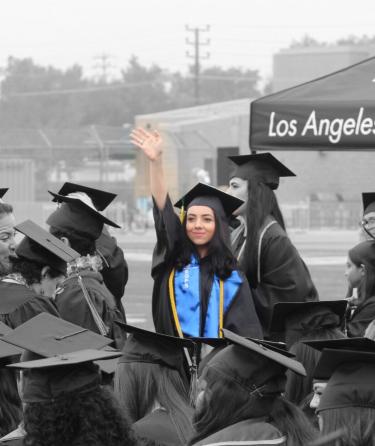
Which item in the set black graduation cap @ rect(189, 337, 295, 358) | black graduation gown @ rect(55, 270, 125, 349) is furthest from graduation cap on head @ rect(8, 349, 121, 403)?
black graduation gown @ rect(55, 270, 125, 349)

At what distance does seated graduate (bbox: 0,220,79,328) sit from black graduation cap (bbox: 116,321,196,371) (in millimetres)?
775

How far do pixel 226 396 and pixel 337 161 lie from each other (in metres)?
42.1

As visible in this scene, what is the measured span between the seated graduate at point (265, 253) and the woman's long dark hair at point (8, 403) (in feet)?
7.37

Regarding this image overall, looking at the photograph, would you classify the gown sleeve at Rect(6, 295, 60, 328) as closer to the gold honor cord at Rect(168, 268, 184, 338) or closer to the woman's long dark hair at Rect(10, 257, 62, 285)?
the woman's long dark hair at Rect(10, 257, 62, 285)

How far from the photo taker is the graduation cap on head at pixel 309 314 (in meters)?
5.17

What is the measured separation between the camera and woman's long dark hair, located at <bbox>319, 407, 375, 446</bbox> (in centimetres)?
331

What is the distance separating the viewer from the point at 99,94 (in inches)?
3703

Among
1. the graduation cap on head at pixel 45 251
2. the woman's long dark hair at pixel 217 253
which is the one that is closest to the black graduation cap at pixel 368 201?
the woman's long dark hair at pixel 217 253

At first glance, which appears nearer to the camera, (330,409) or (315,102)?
(330,409)

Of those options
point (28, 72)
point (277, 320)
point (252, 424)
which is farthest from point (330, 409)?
point (28, 72)

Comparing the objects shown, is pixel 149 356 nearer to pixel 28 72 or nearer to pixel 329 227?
pixel 329 227

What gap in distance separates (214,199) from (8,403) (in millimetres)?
2057

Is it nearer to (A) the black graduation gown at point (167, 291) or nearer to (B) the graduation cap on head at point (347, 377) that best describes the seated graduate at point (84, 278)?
(A) the black graduation gown at point (167, 291)

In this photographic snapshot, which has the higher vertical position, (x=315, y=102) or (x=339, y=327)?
(x=315, y=102)
